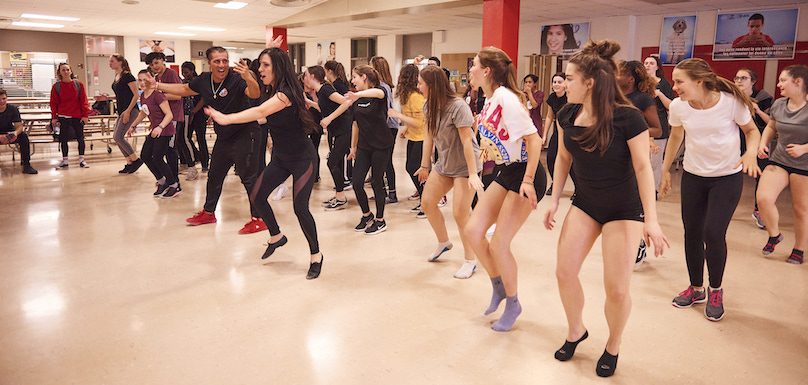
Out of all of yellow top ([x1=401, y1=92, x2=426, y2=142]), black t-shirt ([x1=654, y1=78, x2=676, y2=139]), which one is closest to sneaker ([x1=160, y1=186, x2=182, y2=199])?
yellow top ([x1=401, y1=92, x2=426, y2=142])

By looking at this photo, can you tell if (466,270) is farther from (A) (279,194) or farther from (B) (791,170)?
(A) (279,194)

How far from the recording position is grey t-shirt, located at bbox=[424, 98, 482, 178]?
11.9ft

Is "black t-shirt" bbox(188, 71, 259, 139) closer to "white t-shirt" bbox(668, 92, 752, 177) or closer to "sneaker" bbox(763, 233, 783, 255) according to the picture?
"white t-shirt" bbox(668, 92, 752, 177)

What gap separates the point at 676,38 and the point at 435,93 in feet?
30.7

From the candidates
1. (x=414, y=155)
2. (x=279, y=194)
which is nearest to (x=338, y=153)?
(x=414, y=155)

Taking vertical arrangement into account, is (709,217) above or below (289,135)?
below

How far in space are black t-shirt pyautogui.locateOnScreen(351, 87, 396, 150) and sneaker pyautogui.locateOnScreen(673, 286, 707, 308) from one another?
269cm

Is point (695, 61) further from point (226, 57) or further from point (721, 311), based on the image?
point (226, 57)

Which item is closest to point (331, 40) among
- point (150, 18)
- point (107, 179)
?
point (150, 18)

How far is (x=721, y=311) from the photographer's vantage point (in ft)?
10.9

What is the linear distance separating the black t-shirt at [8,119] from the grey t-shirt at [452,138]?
7294 mm

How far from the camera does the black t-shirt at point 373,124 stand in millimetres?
5055

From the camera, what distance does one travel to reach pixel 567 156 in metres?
2.67

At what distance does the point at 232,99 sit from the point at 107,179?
12.6 feet
